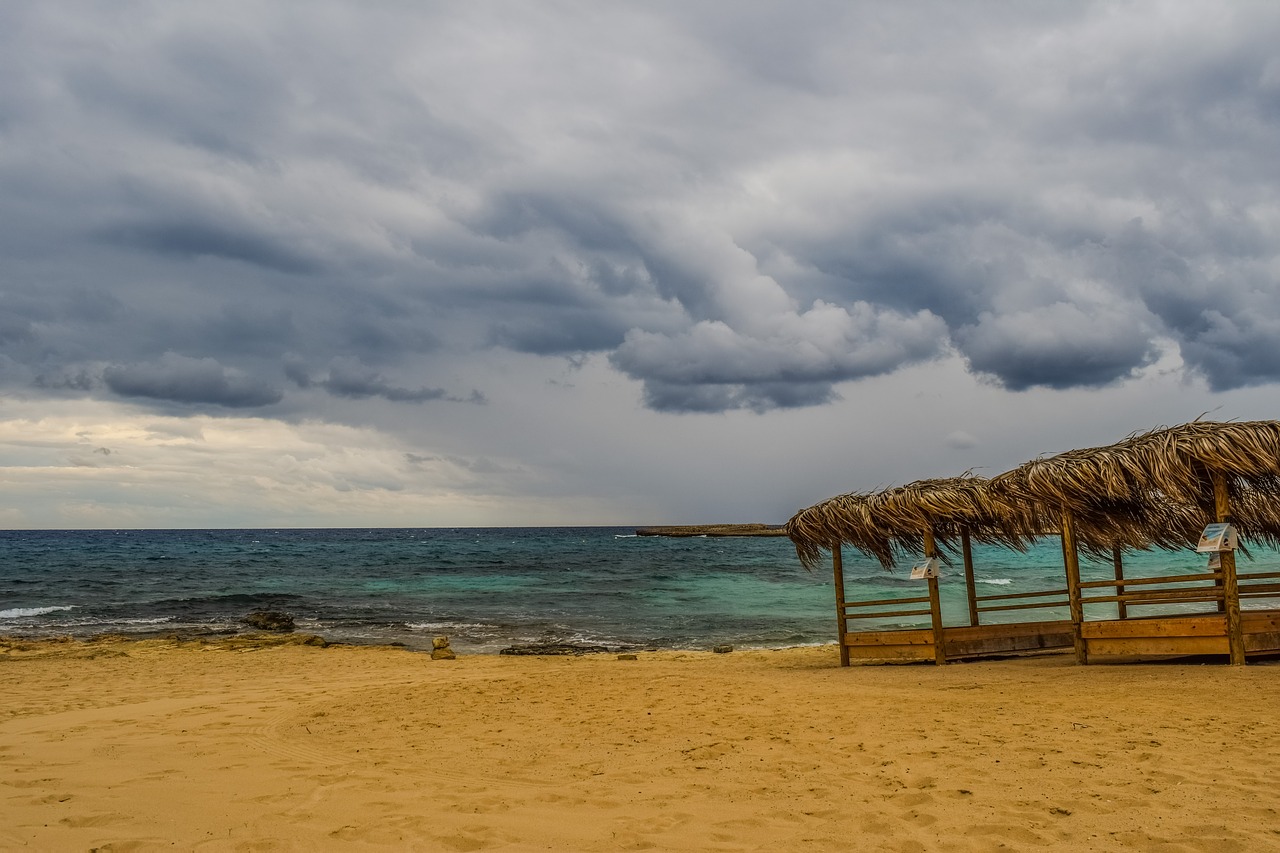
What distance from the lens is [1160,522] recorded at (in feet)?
39.3

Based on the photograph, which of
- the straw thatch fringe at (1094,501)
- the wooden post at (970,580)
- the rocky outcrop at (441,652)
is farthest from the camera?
the rocky outcrop at (441,652)

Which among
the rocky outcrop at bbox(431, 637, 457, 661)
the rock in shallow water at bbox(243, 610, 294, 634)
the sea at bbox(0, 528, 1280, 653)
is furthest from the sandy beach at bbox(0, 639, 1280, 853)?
the rock in shallow water at bbox(243, 610, 294, 634)

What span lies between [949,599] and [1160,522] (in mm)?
15728

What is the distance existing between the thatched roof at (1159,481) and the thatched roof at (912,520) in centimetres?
39

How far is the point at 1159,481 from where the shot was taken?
9.33 meters

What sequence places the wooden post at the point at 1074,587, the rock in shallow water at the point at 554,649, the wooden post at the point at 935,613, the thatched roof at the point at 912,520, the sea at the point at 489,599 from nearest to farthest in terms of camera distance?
the wooden post at the point at 1074,587
the thatched roof at the point at 912,520
the wooden post at the point at 935,613
the rock in shallow water at the point at 554,649
the sea at the point at 489,599

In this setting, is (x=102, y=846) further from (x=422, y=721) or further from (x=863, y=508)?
(x=863, y=508)

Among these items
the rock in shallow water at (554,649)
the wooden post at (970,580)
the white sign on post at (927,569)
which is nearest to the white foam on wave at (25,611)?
the rock in shallow water at (554,649)

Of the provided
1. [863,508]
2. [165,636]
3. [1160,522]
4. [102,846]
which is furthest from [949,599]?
[102,846]

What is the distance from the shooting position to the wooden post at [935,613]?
11.2 m

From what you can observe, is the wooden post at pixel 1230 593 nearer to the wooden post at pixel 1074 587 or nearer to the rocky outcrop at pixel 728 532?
the wooden post at pixel 1074 587

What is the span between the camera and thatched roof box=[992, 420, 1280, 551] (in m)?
8.97

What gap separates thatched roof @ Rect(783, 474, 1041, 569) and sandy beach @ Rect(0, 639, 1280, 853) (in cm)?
202

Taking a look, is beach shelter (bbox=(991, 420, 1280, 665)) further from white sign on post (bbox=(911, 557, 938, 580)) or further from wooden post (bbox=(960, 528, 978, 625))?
wooden post (bbox=(960, 528, 978, 625))
